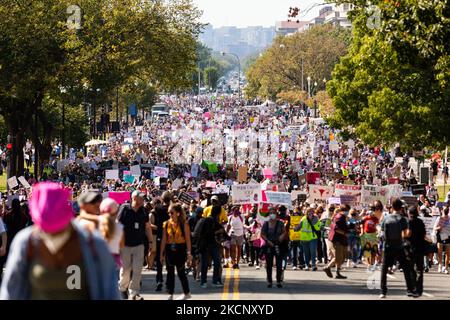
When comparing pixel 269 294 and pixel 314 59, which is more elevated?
pixel 314 59

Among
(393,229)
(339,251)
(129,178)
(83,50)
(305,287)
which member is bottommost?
(305,287)

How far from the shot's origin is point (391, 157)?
65.9 meters

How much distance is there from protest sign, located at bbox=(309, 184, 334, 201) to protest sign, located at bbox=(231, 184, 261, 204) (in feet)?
10.7

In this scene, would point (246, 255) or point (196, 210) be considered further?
point (246, 255)

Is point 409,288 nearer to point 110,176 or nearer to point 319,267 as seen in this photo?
point 319,267

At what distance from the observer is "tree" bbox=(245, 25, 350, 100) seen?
144m

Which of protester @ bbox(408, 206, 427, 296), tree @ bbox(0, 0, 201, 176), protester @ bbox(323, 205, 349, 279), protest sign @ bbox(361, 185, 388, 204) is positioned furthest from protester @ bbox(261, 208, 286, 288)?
tree @ bbox(0, 0, 201, 176)

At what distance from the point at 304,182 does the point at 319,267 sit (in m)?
22.8

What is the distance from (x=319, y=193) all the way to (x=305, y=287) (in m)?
11.9

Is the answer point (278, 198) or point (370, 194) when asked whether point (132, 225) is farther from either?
point (370, 194)

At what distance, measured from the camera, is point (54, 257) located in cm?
598

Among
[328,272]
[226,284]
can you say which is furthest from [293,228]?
[226,284]

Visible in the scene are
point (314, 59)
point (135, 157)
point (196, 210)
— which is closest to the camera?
point (196, 210)
